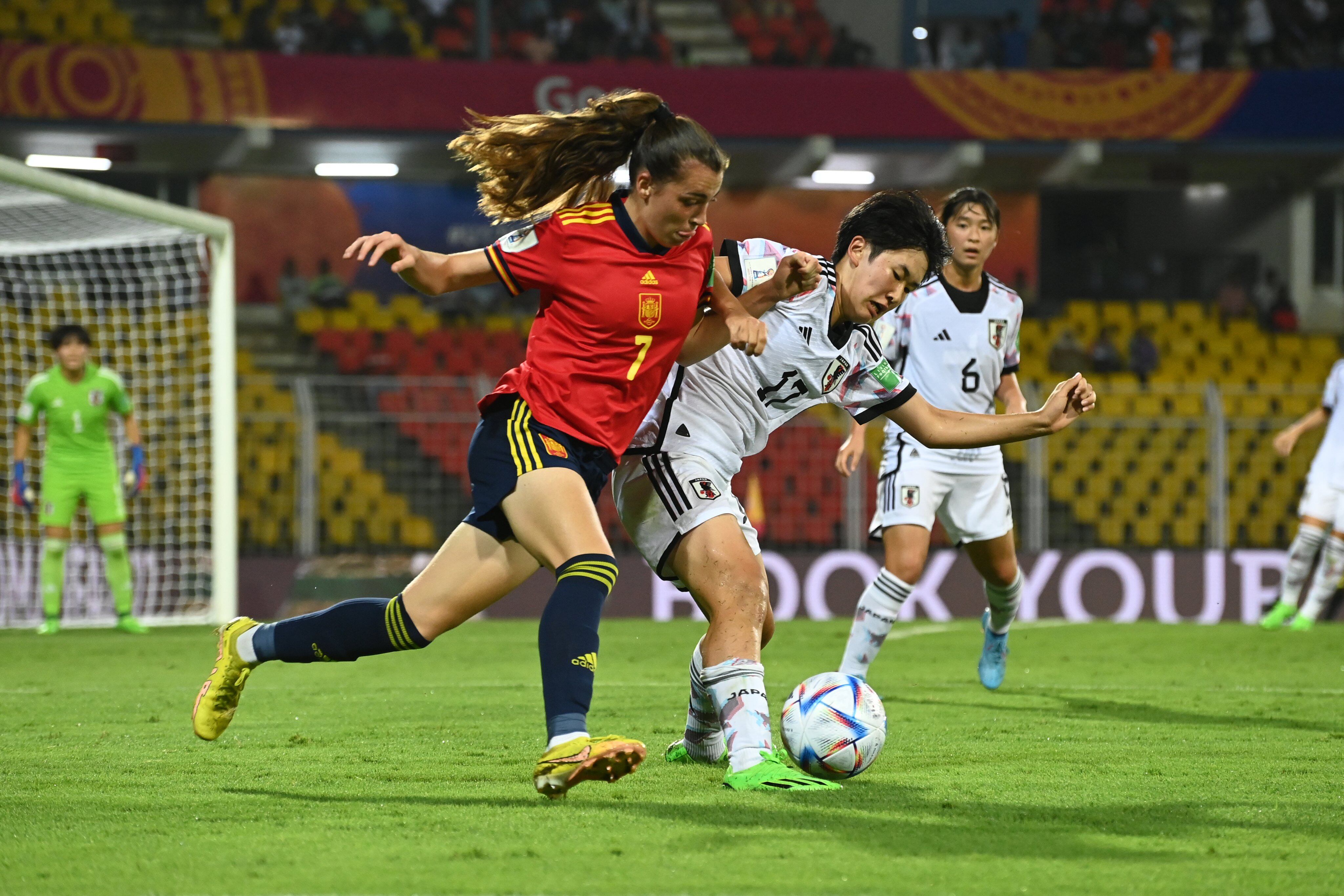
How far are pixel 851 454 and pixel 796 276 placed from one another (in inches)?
102

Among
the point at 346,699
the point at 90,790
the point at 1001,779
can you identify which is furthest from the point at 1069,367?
the point at 90,790

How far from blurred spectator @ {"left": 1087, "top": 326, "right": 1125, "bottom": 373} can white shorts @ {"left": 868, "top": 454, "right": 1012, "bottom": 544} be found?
1229cm

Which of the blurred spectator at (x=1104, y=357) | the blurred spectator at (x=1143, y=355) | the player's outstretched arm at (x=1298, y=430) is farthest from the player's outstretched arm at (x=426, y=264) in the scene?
the blurred spectator at (x=1143, y=355)

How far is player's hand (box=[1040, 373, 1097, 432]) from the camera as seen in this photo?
4359mm

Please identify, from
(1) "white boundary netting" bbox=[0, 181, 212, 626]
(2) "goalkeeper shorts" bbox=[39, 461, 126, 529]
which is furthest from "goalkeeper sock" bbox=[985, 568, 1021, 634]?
(2) "goalkeeper shorts" bbox=[39, 461, 126, 529]

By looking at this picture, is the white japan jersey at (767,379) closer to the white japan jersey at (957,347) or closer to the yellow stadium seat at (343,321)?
the white japan jersey at (957,347)

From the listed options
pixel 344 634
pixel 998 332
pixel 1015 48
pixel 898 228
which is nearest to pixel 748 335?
pixel 898 228

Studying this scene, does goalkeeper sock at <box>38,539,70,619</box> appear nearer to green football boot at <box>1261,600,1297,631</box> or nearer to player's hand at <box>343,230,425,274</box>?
player's hand at <box>343,230,425,274</box>

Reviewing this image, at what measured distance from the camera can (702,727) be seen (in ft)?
16.0

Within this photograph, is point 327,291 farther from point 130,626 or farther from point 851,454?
point 851,454

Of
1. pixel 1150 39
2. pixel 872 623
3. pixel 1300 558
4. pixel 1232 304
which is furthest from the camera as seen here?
pixel 1150 39

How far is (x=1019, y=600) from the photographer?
7113 millimetres

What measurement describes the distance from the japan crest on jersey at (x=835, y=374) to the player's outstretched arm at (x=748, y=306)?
1.02 ft

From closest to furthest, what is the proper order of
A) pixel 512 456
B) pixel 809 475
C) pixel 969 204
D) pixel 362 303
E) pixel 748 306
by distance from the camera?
pixel 512 456 → pixel 748 306 → pixel 969 204 → pixel 809 475 → pixel 362 303
